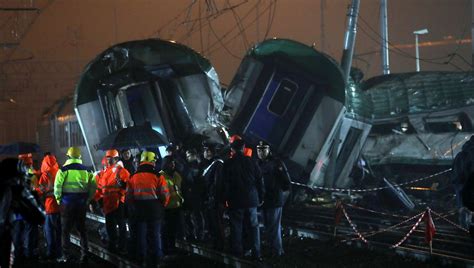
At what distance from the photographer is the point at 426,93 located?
72.7 feet

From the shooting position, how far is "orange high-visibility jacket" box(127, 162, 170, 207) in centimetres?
885

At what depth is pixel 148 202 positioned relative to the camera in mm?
8906

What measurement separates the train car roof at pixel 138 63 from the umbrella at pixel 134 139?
7.73ft

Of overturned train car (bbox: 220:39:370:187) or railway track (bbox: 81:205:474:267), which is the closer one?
railway track (bbox: 81:205:474:267)

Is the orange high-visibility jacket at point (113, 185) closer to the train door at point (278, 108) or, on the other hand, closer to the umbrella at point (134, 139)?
the umbrella at point (134, 139)

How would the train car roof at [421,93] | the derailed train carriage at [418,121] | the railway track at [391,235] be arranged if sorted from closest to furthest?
the railway track at [391,235], the derailed train carriage at [418,121], the train car roof at [421,93]

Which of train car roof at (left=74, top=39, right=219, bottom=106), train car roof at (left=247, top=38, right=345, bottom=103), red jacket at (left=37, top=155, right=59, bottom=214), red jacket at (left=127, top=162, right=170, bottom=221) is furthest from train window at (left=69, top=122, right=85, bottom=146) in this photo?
red jacket at (left=127, top=162, right=170, bottom=221)

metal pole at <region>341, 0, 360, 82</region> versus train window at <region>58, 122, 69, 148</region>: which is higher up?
metal pole at <region>341, 0, 360, 82</region>

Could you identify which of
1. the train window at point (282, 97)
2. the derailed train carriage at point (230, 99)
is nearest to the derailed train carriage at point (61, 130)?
the derailed train carriage at point (230, 99)

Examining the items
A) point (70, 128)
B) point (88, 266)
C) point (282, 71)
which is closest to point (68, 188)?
point (88, 266)

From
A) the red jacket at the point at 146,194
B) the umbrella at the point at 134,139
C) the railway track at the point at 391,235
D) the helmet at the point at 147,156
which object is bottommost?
the railway track at the point at 391,235

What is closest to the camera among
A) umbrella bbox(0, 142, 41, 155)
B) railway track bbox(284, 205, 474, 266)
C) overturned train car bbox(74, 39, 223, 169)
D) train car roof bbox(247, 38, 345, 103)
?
railway track bbox(284, 205, 474, 266)

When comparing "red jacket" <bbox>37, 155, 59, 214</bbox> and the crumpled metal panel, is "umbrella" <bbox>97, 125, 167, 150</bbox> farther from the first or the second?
the crumpled metal panel

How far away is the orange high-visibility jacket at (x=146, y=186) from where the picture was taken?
29.0ft
